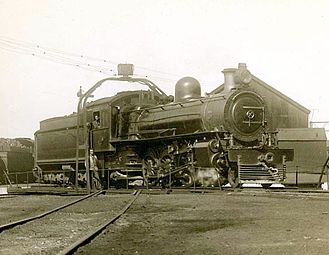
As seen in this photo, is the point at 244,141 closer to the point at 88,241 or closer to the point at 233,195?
the point at 233,195

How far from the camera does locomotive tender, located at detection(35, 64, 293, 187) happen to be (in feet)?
54.6

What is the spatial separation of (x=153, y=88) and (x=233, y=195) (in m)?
8.82

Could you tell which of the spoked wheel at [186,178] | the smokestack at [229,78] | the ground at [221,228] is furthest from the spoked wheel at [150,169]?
the ground at [221,228]

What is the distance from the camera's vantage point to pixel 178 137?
1780 cm

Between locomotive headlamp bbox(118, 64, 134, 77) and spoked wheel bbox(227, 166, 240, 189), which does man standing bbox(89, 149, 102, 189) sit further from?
locomotive headlamp bbox(118, 64, 134, 77)

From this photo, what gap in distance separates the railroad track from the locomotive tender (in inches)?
207

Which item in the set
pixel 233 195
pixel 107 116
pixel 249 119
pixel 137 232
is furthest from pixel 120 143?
pixel 137 232

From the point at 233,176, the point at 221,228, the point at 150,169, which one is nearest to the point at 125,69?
the point at 150,169

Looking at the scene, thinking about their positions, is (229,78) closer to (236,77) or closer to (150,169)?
(236,77)

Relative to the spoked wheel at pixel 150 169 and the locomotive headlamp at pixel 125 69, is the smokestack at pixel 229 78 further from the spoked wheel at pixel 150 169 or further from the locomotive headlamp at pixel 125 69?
the locomotive headlamp at pixel 125 69

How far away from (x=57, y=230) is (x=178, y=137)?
974 centimetres

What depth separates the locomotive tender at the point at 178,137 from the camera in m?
16.7

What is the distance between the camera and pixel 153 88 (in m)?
22.1

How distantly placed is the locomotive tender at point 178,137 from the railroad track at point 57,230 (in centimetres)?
526
